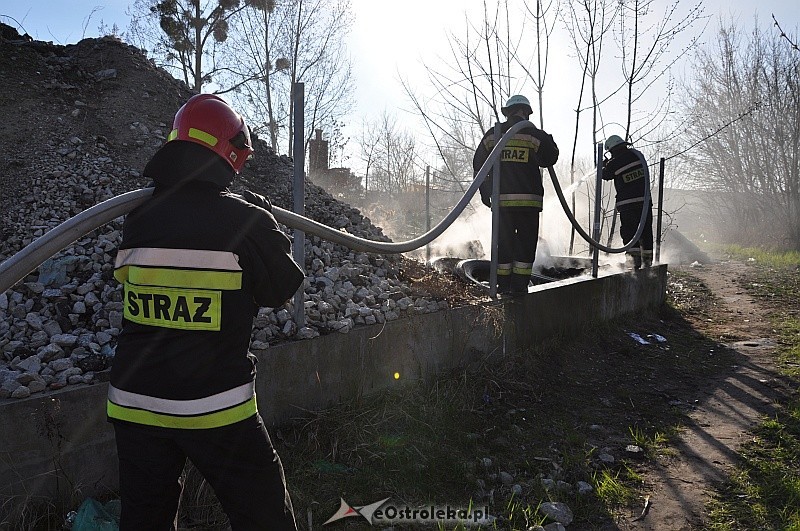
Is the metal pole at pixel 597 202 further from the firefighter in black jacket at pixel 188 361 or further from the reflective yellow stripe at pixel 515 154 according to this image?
the firefighter in black jacket at pixel 188 361

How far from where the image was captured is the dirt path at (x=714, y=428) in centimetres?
293

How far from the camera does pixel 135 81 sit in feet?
22.4

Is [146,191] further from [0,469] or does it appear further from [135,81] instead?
[135,81]

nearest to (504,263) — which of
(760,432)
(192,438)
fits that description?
(760,432)

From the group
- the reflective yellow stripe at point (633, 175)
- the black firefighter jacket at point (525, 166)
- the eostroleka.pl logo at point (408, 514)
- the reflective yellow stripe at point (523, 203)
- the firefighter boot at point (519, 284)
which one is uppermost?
the reflective yellow stripe at point (633, 175)

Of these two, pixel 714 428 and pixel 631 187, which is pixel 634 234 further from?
pixel 714 428

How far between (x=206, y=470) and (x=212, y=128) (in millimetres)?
1039

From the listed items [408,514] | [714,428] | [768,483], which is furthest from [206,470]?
[714,428]

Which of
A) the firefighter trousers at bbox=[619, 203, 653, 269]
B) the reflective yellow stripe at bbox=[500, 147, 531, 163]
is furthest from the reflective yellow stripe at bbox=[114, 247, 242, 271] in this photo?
the firefighter trousers at bbox=[619, 203, 653, 269]

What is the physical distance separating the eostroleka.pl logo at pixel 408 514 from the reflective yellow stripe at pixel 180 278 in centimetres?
134

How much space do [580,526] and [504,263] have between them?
8.68 feet

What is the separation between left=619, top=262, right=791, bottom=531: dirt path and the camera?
9.61ft

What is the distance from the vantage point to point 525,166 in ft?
16.8

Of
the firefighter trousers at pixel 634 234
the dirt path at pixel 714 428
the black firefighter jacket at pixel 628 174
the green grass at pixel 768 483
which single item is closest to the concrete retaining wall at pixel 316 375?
the dirt path at pixel 714 428
